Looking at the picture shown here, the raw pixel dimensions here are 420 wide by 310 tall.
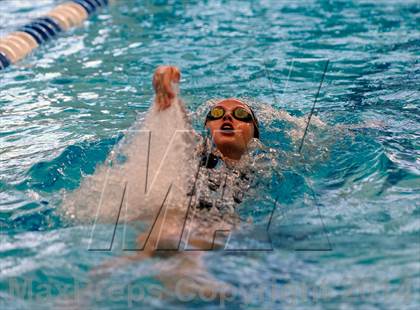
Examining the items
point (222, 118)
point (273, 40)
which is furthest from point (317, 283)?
point (273, 40)

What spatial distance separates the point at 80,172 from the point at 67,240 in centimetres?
88

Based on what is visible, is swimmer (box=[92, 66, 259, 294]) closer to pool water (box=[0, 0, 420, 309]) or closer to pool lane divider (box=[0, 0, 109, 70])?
pool water (box=[0, 0, 420, 309])

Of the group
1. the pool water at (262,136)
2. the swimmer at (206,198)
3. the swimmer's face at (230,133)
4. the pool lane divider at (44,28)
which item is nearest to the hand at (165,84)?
the swimmer at (206,198)

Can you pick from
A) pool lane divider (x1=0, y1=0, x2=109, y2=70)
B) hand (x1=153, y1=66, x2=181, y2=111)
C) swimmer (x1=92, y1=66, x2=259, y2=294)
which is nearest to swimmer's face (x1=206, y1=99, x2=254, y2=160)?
swimmer (x1=92, y1=66, x2=259, y2=294)

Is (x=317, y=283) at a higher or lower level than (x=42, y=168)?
higher

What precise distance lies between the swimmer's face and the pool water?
11.4 inches

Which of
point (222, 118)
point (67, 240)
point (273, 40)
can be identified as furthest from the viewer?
point (273, 40)

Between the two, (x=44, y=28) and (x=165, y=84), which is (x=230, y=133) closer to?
(x=165, y=84)

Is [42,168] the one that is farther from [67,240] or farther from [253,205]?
[253,205]

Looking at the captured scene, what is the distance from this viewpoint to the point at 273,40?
6.16m

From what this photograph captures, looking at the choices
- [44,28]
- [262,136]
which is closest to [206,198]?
[262,136]

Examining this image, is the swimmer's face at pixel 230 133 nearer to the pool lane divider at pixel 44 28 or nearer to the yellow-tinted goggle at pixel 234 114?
the yellow-tinted goggle at pixel 234 114

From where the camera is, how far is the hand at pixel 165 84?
100.0 inches

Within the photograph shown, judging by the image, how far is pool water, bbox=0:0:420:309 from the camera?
2.31m
